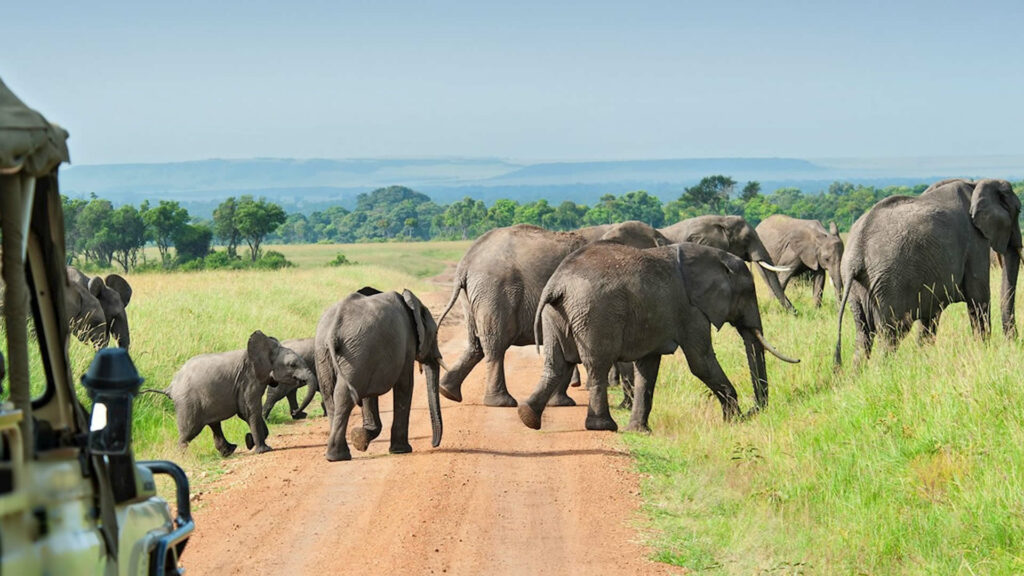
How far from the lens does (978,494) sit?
7379 mm

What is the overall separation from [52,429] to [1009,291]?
12.7m

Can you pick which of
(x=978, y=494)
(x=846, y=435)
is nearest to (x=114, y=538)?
(x=978, y=494)

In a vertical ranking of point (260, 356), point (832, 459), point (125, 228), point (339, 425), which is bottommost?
point (125, 228)

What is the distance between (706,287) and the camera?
37.9 feet

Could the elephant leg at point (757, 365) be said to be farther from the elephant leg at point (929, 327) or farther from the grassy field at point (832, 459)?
the elephant leg at point (929, 327)

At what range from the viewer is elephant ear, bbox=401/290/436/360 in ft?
33.4

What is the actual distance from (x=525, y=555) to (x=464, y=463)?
100 inches

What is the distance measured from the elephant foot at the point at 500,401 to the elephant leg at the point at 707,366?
2.07 metres

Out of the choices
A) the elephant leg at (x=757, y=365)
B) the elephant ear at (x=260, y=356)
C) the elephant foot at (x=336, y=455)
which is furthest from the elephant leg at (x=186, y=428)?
the elephant leg at (x=757, y=365)

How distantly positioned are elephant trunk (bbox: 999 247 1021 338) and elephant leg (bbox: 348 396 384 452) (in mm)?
7036

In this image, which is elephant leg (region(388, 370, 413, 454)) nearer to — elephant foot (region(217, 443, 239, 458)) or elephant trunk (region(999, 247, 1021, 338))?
elephant foot (region(217, 443, 239, 458))

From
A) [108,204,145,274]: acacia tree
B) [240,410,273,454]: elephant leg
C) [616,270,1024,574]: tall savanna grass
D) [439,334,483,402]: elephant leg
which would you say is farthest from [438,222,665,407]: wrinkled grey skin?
[108,204,145,274]: acacia tree

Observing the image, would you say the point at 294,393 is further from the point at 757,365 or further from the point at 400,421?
the point at 757,365

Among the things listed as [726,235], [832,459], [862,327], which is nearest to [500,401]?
[862,327]
